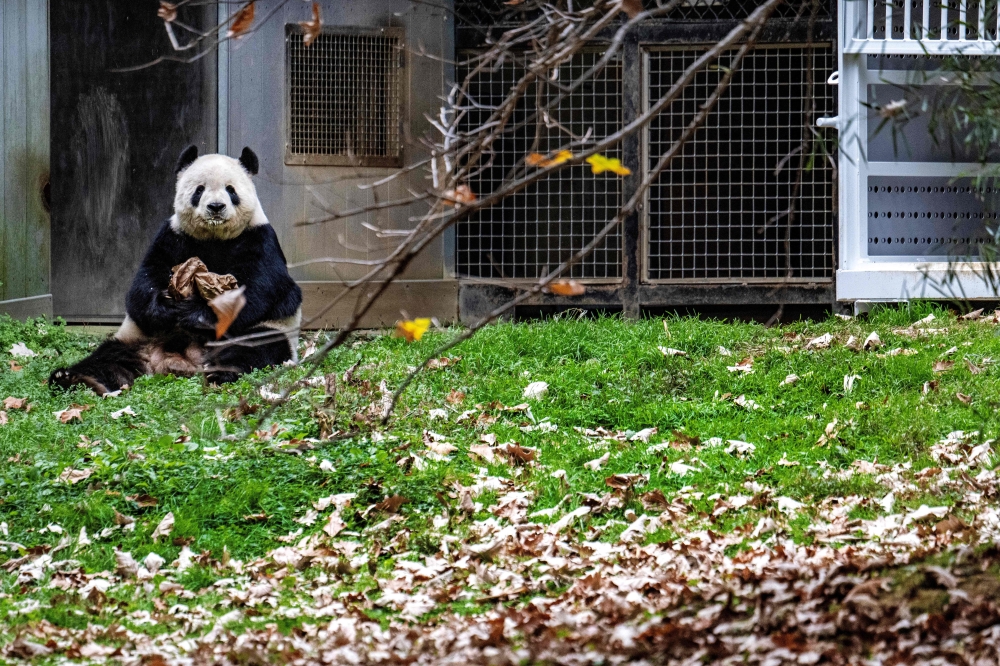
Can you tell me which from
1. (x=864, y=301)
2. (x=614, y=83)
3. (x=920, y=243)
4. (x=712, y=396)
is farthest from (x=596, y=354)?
(x=614, y=83)

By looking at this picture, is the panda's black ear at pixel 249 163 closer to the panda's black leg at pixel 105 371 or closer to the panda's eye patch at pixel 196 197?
the panda's eye patch at pixel 196 197

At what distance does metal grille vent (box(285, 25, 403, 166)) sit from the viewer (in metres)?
11.1

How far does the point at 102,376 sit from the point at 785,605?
5955 mm

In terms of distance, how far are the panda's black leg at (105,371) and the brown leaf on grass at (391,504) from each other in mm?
3451

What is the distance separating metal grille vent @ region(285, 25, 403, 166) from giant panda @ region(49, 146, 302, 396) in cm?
196

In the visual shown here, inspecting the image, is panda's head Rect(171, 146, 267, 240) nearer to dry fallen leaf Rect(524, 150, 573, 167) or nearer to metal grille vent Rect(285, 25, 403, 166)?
metal grille vent Rect(285, 25, 403, 166)

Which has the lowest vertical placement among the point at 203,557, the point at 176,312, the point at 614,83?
the point at 203,557

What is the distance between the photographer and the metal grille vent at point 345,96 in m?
11.1

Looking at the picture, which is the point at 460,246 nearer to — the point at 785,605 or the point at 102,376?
the point at 102,376

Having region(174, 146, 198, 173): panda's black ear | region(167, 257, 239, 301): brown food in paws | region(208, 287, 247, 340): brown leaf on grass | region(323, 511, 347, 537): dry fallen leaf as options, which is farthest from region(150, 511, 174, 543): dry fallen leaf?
region(174, 146, 198, 173): panda's black ear

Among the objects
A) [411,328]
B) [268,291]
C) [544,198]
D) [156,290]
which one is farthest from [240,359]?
[411,328]

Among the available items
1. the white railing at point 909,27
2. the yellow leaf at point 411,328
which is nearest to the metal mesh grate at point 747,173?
the white railing at point 909,27

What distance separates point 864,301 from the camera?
9758 mm

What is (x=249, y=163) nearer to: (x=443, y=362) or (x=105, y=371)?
(x=105, y=371)
